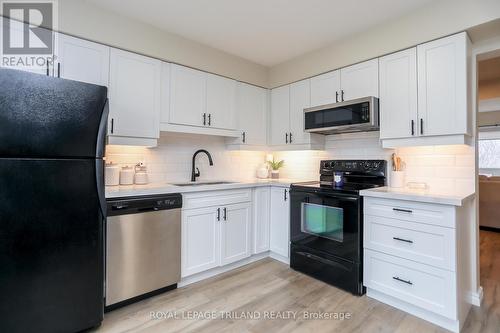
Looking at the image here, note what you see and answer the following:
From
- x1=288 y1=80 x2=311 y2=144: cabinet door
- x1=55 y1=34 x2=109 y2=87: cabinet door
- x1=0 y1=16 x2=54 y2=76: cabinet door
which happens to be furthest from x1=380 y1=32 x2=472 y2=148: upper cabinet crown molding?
x1=0 y1=16 x2=54 y2=76: cabinet door

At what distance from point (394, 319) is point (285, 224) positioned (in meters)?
1.29

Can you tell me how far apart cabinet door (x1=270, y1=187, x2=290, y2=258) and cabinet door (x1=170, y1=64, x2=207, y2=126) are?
1.17 m

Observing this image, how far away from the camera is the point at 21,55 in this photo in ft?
6.20

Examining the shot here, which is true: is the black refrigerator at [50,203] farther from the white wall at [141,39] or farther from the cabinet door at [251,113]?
the cabinet door at [251,113]

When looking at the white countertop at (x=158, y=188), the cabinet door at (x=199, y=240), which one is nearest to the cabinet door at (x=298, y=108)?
the white countertop at (x=158, y=188)

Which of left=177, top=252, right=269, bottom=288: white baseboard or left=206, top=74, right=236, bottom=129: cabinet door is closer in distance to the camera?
left=177, top=252, right=269, bottom=288: white baseboard

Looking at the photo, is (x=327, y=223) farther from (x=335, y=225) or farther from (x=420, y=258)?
(x=420, y=258)

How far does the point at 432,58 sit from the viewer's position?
2094 mm

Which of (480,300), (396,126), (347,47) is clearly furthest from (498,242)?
(347,47)

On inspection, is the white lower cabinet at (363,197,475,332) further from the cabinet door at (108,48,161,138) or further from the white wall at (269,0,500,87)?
the cabinet door at (108,48,161,138)

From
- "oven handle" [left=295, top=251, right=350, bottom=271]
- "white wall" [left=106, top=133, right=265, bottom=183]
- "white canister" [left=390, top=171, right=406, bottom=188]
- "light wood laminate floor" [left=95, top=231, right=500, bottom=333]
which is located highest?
"white wall" [left=106, top=133, right=265, bottom=183]

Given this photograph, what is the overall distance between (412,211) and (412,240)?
8.6 inches

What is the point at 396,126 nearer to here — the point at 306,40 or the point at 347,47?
the point at 347,47

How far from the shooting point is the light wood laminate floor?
180 centimetres
